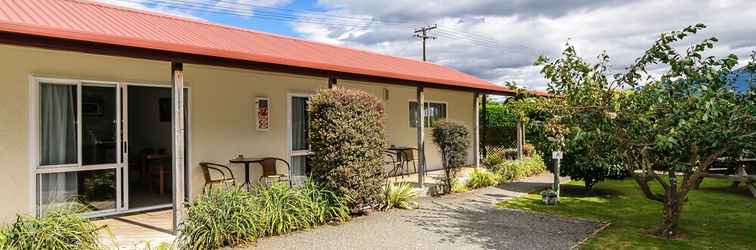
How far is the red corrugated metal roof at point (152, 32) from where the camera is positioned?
17.8 feet

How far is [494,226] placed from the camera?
738cm

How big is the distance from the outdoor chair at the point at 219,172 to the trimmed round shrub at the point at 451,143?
13.6 ft

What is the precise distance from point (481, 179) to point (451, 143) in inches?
67.1

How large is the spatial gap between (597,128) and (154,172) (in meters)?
7.82

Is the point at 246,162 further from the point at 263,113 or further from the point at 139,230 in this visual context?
the point at 139,230

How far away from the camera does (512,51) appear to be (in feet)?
127

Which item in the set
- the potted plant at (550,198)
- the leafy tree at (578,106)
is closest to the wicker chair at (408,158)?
the potted plant at (550,198)

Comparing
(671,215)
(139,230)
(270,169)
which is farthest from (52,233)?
(671,215)

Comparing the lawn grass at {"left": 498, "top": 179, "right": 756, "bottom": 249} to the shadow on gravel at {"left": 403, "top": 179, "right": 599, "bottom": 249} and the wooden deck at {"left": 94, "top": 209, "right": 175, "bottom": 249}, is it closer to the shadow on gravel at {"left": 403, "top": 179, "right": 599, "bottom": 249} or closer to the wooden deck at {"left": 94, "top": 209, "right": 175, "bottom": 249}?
the shadow on gravel at {"left": 403, "top": 179, "right": 599, "bottom": 249}

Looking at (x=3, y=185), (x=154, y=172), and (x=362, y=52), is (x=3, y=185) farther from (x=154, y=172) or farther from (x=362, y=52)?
(x=362, y=52)

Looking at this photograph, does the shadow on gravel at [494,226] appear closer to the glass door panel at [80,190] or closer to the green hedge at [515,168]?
the green hedge at [515,168]

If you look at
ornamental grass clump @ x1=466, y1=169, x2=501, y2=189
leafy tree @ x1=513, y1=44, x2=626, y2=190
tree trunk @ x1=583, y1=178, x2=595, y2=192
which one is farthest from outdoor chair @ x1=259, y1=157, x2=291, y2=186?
tree trunk @ x1=583, y1=178, x2=595, y2=192

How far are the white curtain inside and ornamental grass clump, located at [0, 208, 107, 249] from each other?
160cm

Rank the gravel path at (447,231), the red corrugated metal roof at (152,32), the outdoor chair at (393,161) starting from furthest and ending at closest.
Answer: the outdoor chair at (393,161), the gravel path at (447,231), the red corrugated metal roof at (152,32)
